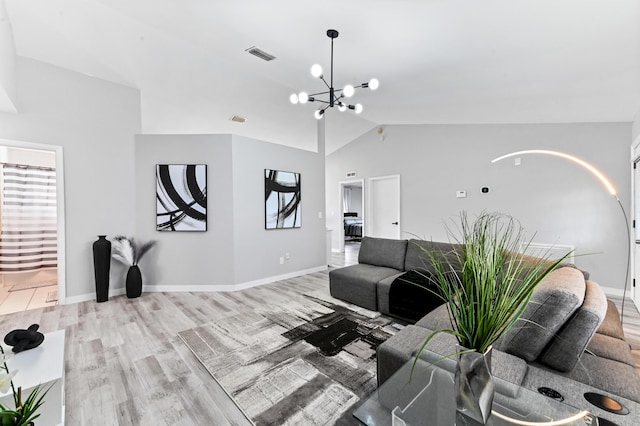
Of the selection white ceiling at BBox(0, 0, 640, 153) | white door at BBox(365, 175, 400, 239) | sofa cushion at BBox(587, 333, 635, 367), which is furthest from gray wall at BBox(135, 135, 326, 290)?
sofa cushion at BBox(587, 333, 635, 367)

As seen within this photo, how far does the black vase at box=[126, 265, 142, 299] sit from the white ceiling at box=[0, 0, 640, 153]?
2.18m

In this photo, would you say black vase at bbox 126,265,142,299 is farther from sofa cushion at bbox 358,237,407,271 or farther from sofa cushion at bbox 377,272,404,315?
sofa cushion at bbox 377,272,404,315

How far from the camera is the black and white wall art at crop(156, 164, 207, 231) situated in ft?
13.5

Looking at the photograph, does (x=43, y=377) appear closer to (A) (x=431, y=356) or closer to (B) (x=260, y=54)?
(A) (x=431, y=356)

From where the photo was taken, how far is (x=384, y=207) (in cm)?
664

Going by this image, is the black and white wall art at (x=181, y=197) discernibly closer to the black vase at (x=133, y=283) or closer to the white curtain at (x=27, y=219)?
the black vase at (x=133, y=283)

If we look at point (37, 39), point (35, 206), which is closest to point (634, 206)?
point (37, 39)

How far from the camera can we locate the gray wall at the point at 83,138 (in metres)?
3.35

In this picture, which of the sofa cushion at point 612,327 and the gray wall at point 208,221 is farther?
the gray wall at point 208,221

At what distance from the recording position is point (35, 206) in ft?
14.4

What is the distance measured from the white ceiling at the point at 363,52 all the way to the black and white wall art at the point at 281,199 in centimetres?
129

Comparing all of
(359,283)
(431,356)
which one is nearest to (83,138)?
(359,283)

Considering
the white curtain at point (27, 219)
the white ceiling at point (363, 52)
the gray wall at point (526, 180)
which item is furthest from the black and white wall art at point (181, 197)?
the gray wall at point (526, 180)

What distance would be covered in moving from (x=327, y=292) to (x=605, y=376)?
300 cm
